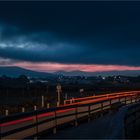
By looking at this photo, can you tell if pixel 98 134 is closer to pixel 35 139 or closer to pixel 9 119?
pixel 35 139

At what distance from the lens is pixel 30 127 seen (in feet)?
57.2

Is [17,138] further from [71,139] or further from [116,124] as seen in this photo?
[116,124]

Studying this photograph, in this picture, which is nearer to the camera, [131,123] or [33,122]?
[33,122]

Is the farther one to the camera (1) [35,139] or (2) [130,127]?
(2) [130,127]

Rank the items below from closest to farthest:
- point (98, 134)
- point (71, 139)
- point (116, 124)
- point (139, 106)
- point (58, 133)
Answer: point (116, 124) → point (71, 139) → point (98, 134) → point (58, 133) → point (139, 106)

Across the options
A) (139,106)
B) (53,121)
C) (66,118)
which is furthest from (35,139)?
(139,106)

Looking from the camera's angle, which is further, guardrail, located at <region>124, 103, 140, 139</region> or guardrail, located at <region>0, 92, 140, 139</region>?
guardrail, located at <region>124, 103, 140, 139</region>

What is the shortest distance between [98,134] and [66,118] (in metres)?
7.02

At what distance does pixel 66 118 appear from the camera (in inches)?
999

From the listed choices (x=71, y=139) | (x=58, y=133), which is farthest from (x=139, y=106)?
(x=71, y=139)

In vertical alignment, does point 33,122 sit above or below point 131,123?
above

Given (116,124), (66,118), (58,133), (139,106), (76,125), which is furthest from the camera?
(139,106)

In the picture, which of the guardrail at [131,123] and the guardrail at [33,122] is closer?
the guardrail at [33,122]

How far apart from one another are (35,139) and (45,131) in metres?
2.06
